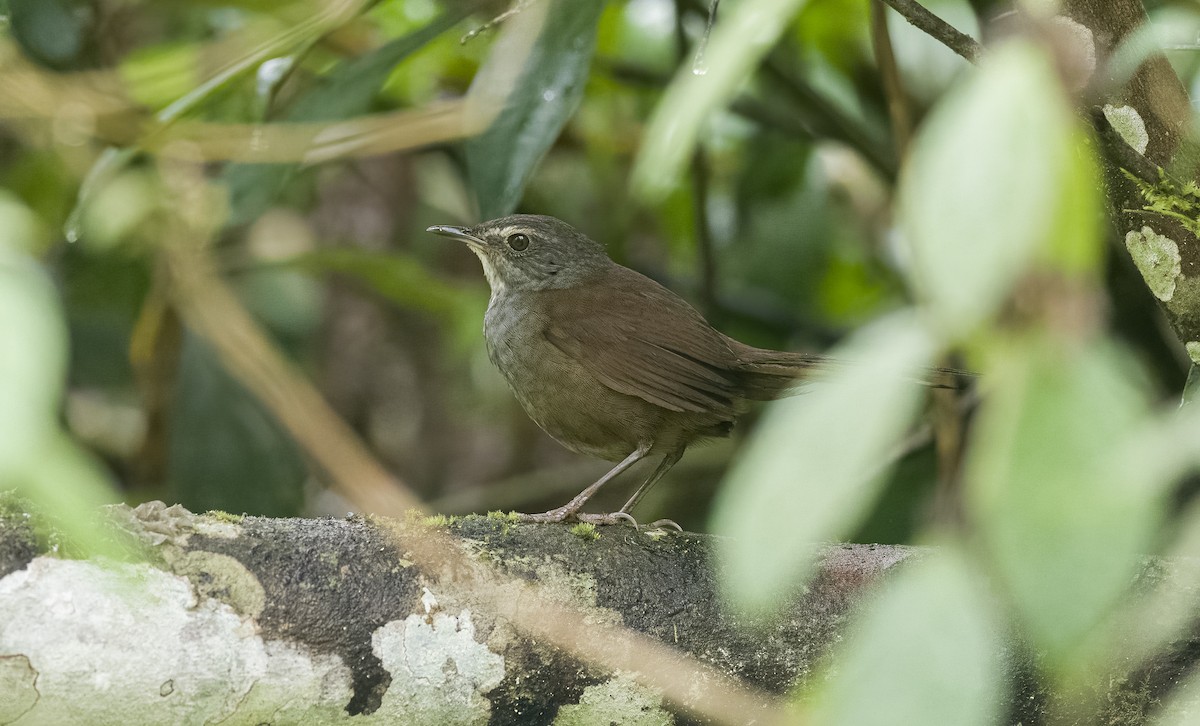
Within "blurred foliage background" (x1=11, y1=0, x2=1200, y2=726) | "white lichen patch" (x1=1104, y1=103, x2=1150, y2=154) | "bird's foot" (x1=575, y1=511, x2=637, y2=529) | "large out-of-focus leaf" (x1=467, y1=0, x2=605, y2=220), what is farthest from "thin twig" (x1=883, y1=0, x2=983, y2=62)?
"bird's foot" (x1=575, y1=511, x2=637, y2=529)

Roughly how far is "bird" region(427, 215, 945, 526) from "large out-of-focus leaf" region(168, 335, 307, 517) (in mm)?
1017

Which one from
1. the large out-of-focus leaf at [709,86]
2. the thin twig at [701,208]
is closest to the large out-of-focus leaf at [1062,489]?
the large out-of-focus leaf at [709,86]

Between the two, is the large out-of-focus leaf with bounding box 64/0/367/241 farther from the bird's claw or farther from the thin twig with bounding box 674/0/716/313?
the bird's claw

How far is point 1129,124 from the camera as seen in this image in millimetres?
2666

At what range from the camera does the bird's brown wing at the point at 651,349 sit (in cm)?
364

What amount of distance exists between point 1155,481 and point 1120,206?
2105 millimetres

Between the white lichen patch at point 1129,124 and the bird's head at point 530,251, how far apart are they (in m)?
2.07

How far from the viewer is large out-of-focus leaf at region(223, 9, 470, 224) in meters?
3.52

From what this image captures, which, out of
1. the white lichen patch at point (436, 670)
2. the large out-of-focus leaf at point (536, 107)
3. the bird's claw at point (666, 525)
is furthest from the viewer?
the large out-of-focus leaf at point (536, 107)

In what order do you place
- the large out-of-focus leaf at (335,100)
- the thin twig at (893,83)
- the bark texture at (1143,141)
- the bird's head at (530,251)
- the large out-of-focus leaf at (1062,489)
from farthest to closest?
the bird's head at (530,251) < the thin twig at (893,83) < the large out-of-focus leaf at (335,100) < the bark texture at (1143,141) < the large out-of-focus leaf at (1062,489)

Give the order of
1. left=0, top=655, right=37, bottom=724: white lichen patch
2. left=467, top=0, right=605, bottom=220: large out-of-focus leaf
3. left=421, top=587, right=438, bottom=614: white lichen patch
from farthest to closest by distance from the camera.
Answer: left=467, top=0, right=605, bottom=220: large out-of-focus leaf
left=421, top=587, right=438, bottom=614: white lichen patch
left=0, top=655, right=37, bottom=724: white lichen patch

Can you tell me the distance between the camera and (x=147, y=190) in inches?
195

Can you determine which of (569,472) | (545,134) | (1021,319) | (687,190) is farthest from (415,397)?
(1021,319)

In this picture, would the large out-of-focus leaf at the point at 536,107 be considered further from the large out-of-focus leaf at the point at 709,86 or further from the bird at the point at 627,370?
the large out-of-focus leaf at the point at 709,86
